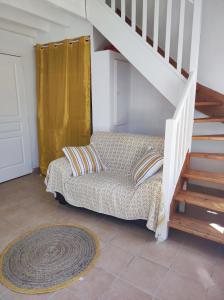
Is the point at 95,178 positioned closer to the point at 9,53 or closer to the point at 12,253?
the point at 12,253

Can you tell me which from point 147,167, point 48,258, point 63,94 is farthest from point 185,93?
point 63,94

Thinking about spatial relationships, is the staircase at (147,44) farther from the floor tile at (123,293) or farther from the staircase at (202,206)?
the floor tile at (123,293)

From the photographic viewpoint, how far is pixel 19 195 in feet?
10.4

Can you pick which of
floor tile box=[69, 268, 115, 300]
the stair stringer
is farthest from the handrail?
floor tile box=[69, 268, 115, 300]

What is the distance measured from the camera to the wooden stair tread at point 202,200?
2.00m

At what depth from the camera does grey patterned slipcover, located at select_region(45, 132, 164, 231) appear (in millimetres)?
2090

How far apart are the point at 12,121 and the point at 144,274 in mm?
3023

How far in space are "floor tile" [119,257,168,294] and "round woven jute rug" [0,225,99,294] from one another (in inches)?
12.8

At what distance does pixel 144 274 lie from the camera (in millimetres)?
1747

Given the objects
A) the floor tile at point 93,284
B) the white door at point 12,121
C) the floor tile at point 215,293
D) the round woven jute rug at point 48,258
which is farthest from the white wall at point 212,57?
the white door at point 12,121

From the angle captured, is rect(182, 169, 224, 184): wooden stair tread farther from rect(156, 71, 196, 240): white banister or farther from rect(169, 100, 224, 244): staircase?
rect(156, 71, 196, 240): white banister

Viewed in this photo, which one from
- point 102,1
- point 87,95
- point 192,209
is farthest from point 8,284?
point 102,1

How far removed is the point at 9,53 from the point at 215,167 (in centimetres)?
352

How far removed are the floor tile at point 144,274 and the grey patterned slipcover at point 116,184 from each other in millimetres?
340
